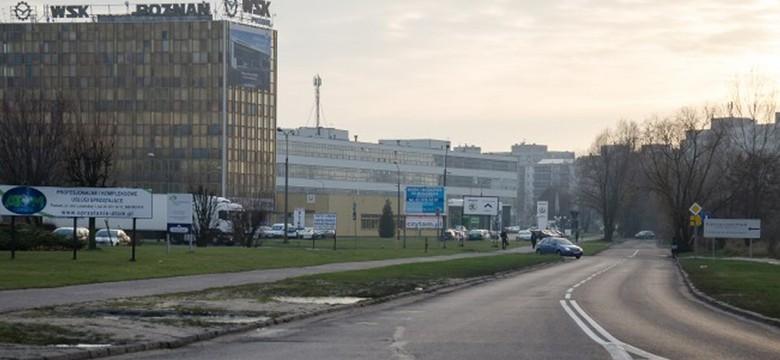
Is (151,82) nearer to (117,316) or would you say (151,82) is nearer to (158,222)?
(158,222)

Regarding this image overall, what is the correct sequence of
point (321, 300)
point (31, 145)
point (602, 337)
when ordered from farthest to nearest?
point (31, 145)
point (321, 300)
point (602, 337)

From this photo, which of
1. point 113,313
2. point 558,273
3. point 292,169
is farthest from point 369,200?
point 113,313

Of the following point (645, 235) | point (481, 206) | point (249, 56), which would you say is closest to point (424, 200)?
point (481, 206)

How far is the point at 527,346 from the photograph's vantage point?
677 inches

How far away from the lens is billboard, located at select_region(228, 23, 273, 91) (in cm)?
13912

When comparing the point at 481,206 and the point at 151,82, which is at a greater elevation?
the point at 151,82

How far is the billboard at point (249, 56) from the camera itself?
139 metres

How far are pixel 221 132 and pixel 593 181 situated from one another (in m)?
46.4

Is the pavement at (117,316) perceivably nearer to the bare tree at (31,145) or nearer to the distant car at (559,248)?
the bare tree at (31,145)

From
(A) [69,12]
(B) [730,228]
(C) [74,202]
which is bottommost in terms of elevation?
(B) [730,228]

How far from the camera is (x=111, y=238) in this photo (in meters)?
72.9

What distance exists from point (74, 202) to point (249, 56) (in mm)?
97736

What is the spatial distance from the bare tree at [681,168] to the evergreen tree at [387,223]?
3440 centimetres

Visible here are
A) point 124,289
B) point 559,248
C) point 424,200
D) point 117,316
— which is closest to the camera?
point 117,316
